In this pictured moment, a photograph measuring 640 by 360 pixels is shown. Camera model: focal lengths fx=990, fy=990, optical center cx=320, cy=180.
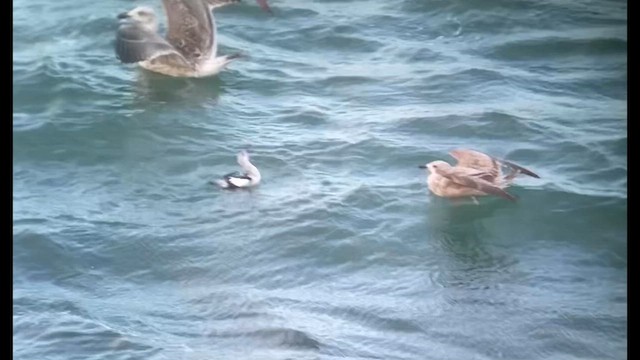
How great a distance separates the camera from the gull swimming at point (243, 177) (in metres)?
2.26

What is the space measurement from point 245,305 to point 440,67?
730 mm

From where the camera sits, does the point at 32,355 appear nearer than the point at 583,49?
Yes

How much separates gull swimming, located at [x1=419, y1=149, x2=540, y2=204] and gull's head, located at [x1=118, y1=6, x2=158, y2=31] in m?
0.71

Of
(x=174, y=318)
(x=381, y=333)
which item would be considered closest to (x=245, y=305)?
(x=174, y=318)

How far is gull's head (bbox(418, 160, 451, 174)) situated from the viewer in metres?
2.29

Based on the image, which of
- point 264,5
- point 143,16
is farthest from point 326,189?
point 143,16

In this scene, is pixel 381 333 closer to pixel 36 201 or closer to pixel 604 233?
pixel 604 233

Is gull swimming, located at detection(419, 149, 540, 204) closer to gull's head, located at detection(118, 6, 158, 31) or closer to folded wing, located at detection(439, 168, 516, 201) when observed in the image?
folded wing, located at detection(439, 168, 516, 201)

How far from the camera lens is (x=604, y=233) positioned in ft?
7.50

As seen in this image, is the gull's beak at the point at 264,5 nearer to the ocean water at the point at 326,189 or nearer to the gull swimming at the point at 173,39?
the ocean water at the point at 326,189

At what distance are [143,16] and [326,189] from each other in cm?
58

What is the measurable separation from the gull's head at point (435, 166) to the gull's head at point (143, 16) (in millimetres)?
707

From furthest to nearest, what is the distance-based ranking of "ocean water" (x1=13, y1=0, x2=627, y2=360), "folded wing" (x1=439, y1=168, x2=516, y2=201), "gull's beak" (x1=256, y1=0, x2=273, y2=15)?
1. "gull's beak" (x1=256, y1=0, x2=273, y2=15)
2. "folded wing" (x1=439, y1=168, x2=516, y2=201)
3. "ocean water" (x1=13, y1=0, x2=627, y2=360)

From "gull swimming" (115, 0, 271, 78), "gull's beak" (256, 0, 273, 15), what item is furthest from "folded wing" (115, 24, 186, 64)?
"gull's beak" (256, 0, 273, 15)
